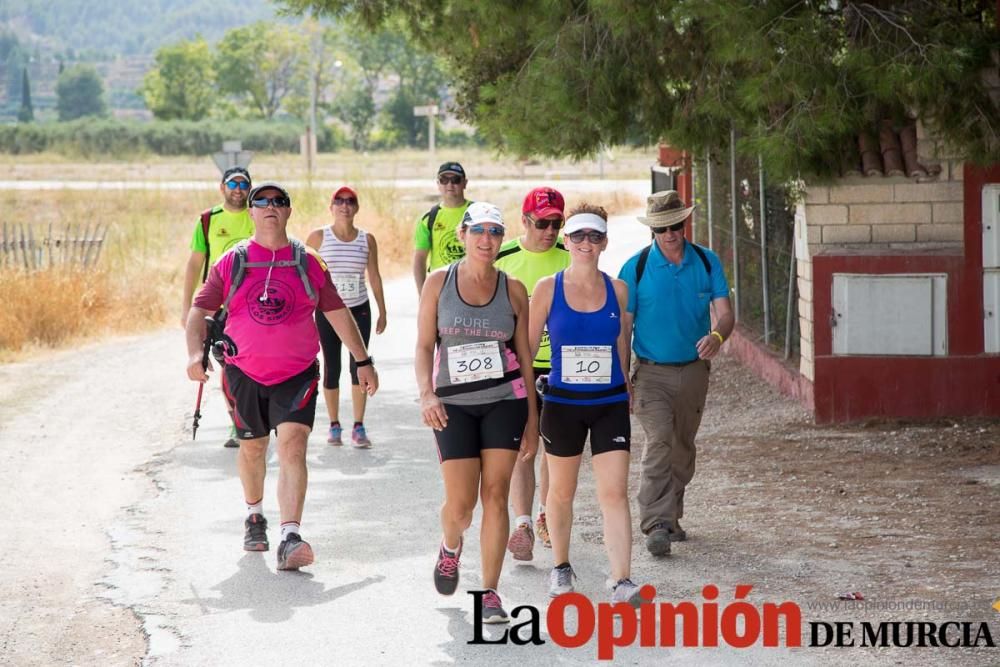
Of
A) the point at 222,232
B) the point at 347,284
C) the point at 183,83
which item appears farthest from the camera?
the point at 183,83

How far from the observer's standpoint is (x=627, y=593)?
6.65 metres

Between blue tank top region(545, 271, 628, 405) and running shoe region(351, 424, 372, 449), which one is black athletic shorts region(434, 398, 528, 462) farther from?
running shoe region(351, 424, 372, 449)

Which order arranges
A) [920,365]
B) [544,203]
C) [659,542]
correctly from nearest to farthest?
1. [544,203]
2. [659,542]
3. [920,365]

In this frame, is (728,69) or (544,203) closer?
(544,203)

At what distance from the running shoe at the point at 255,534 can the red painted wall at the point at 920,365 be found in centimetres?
471

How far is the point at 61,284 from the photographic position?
18.3 meters

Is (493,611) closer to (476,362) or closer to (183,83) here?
(476,362)

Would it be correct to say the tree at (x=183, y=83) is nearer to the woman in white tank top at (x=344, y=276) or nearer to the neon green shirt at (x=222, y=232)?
the woman in white tank top at (x=344, y=276)

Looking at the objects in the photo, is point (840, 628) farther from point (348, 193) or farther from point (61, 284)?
point (61, 284)

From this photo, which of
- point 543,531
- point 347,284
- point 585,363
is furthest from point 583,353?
point 347,284

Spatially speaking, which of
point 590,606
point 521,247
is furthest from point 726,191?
point 590,606

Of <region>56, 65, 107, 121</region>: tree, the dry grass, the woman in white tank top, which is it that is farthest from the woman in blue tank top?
<region>56, 65, 107, 121</region>: tree

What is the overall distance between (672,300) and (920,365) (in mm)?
3944

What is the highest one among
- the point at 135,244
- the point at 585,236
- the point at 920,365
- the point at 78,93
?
the point at 78,93
